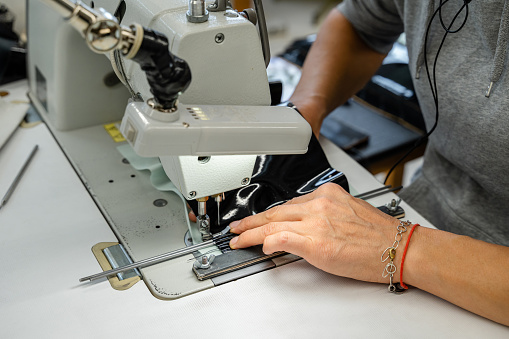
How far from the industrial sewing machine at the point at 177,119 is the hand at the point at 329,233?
0.22 ft

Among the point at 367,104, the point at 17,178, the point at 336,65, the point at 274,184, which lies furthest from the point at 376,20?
the point at 17,178

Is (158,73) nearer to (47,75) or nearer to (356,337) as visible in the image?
(356,337)

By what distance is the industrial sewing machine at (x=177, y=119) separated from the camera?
733 millimetres

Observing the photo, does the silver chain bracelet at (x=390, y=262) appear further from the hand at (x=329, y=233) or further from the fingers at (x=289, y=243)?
the fingers at (x=289, y=243)

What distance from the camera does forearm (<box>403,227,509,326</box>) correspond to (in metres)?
0.89

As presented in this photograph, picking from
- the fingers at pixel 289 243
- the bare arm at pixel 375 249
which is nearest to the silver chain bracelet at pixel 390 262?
the bare arm at pixel 375 249

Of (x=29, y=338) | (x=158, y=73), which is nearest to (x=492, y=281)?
(x=158, y=73)

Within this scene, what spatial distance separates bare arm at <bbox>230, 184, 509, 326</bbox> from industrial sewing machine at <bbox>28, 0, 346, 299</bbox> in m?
0.08

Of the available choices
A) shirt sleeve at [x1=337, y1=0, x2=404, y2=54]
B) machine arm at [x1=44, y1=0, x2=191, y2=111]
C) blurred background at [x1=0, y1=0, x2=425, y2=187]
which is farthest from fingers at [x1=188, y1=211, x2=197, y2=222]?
shirt sleeve at [x1=337, y1=0, x2=404, y2=54]

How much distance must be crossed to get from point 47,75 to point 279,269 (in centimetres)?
79

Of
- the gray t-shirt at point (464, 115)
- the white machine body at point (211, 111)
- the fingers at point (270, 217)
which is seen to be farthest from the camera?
the gray t-shirt at point (464, 115)

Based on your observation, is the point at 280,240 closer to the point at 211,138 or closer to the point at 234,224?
the point at 234,224

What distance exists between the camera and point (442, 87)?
1.24 meters

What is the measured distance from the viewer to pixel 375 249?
948 millimetres
